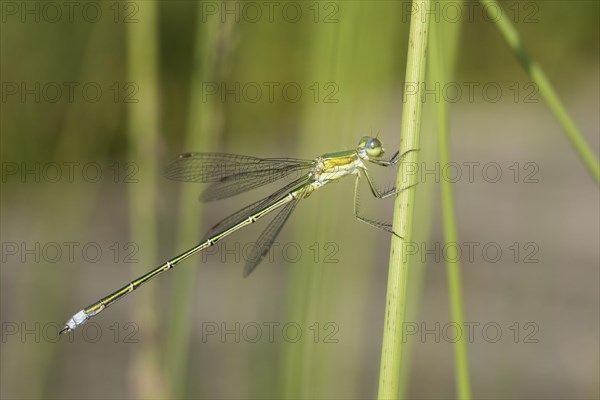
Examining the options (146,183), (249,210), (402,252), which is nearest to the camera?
(402,252)

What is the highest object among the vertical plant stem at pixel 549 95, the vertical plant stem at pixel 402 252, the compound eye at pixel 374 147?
the compound eye at pixel 374 147

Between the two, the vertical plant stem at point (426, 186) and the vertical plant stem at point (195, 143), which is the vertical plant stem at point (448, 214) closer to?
the vertical plant stem at point (426, 186)

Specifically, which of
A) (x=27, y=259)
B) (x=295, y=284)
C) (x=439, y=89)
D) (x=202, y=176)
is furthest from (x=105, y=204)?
(x=439, y=89)

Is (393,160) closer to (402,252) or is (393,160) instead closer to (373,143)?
(373,143)

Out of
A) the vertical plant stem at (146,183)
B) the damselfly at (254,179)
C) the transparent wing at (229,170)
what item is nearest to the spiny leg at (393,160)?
the damselfly at (254,179)

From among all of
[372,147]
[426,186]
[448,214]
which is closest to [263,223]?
[372,147]

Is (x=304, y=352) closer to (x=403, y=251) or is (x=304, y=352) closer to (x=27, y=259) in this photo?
(x=403, y=251)
